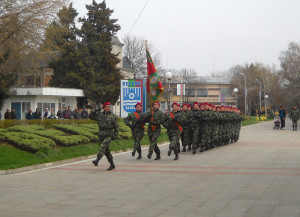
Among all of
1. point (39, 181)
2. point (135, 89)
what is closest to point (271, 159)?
point (39, 181)

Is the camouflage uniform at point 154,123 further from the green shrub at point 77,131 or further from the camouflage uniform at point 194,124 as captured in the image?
the green shrub at point 77,131

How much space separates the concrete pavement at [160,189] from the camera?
7977 mm

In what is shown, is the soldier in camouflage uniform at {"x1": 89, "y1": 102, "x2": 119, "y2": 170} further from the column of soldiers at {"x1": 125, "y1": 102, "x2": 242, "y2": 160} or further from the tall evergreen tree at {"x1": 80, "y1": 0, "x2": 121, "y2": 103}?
the tall evergreen tree at {"x1": 80, "y1": 0, "x2": 121, "y2": 103}

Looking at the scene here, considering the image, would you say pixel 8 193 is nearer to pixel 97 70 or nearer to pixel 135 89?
→ pixel 135 89


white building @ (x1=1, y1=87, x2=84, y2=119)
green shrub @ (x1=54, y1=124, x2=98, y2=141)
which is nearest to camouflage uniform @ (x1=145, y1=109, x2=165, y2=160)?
green shrub @ (x1=54, y1=124, x2=98, y2=141)

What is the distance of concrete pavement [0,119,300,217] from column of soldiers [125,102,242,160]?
3.05ft

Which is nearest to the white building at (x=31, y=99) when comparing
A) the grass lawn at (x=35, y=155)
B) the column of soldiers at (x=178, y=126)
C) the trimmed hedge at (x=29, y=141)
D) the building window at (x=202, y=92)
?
the column of soldiers at (x=178, y=126)

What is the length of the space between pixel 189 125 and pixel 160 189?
9.13 metres

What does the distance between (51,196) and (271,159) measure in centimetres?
904

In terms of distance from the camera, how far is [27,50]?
31.8m

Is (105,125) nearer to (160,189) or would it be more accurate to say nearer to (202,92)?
(160,189)

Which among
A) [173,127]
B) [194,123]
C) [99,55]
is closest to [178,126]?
[173,127]

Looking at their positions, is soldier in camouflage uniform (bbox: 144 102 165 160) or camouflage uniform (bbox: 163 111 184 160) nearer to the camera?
soldier in camouflage uniform (bbox: 144 102 165 160)

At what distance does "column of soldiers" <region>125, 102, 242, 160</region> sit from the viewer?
16.0m
